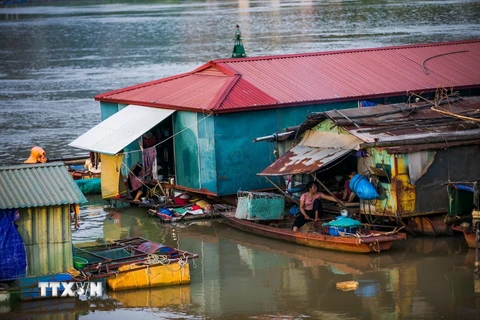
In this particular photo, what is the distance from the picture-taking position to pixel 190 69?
4891 cm

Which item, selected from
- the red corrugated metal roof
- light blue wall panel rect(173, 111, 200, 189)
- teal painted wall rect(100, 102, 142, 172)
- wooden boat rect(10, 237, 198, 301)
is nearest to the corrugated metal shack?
wooden boat rect(10, 237, 198, 301)

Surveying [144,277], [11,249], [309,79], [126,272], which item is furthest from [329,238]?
[309,79]

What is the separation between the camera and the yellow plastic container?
1472 cm

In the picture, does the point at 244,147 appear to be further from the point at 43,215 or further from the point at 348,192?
the point at 43,215

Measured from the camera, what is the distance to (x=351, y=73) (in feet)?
71.2

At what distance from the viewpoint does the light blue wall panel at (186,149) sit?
65.6ft

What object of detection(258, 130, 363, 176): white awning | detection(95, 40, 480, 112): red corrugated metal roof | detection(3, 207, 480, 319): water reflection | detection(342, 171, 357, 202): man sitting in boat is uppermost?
detection(95, 40, 480, 112): red corrugated metal roof

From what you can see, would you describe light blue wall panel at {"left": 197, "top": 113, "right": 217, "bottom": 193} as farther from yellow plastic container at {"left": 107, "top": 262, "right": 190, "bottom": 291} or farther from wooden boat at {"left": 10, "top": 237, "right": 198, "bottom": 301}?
yellow plastic container at {"left": 107, "top": 262, "right": 190, "bottom": 291}

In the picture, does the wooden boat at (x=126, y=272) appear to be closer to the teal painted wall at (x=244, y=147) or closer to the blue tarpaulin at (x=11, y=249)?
the blue tarpaulin at (x=11, y=249)

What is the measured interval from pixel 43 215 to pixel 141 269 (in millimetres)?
1594

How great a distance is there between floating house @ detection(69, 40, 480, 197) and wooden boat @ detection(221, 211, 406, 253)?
196 cm

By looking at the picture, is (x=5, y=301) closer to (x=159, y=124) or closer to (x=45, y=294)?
(x=45, y=294)

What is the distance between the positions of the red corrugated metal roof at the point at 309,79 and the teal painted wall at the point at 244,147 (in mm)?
257

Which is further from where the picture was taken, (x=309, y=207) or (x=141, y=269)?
(x=309, y=207)
